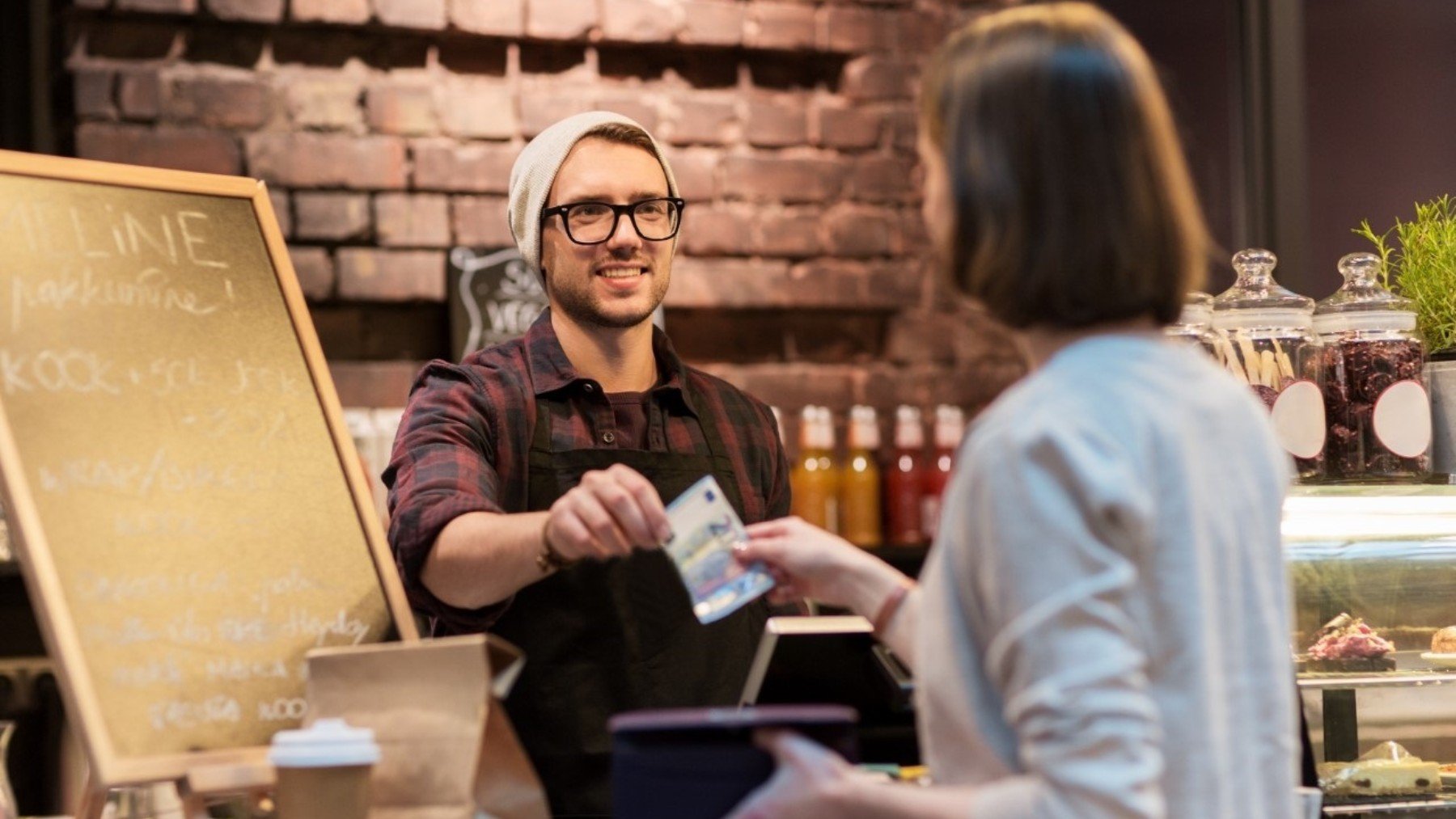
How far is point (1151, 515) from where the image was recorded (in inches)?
41.1

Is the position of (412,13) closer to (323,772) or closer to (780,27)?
(780,27)

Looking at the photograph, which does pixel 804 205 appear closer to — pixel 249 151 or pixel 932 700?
pixel 249 151

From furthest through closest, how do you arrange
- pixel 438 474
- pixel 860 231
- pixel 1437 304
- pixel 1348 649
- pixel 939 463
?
1. pixel 860 231
2. pixel 939 463
3. pixel 1437 304
4. pixel 1348 649
5. pixel 438 474

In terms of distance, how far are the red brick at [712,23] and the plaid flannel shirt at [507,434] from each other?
1.54m

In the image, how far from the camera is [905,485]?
3736mm

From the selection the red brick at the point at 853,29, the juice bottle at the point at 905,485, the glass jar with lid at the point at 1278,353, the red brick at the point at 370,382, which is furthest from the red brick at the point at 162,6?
the glass jar with lid at the point at 1278,353

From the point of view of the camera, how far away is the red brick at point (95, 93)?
11.0 feet

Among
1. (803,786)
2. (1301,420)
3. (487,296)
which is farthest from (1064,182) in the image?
(487,296)

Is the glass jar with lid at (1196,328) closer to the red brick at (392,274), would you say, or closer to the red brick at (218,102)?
the red brick at (392,274)

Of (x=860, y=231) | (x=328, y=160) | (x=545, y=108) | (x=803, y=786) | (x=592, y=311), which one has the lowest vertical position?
(x=803, y=786)

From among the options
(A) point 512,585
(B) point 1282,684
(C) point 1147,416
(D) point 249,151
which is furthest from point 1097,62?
(D) point 249,151

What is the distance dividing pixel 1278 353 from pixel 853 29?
1.91 metres

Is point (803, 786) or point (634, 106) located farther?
point (634, 106)

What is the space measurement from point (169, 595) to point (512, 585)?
38cm
